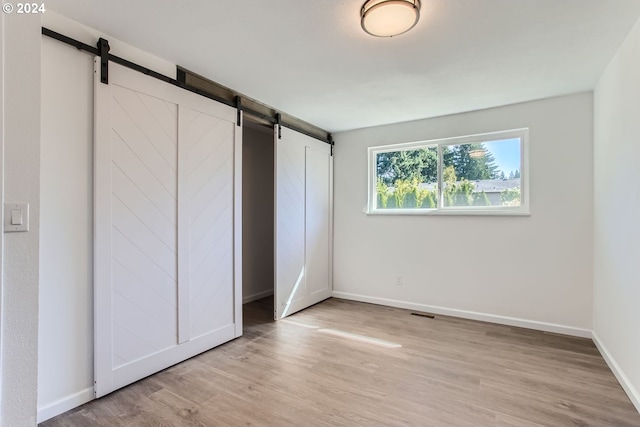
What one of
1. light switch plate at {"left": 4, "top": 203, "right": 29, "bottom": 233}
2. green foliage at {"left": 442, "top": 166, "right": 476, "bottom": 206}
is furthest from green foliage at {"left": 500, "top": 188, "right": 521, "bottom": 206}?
light switch plate at {"left": 4, "top": 203, "right": 29, "bottom": 233}

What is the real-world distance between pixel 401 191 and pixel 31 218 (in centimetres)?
382

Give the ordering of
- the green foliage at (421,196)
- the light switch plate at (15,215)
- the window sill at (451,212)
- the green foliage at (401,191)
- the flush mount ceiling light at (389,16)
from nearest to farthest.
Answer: the light switch plate at (15,215) < the flush mount ceiling light at (389,16) < the window sill at (451,212) < the green foliage at (421,196) < the green foliage at (401,191)

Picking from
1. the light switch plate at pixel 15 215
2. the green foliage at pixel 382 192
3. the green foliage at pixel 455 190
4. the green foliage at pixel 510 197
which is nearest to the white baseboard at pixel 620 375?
the green foliage at pixel 510 197

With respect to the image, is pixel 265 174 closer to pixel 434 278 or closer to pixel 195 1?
pixel 434 278

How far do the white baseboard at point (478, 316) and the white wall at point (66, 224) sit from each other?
3257mm

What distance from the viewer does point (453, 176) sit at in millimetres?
3947

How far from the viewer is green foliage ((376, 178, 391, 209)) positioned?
14.6ft

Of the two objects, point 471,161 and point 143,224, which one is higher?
point 471,161

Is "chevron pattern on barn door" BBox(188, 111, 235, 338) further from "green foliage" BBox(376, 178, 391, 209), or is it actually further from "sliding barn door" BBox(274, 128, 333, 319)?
"green foliage" BBox(376, 178, 391, 209)

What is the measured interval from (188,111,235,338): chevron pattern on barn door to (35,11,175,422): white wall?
77 centimetres

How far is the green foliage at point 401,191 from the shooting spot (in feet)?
14.1

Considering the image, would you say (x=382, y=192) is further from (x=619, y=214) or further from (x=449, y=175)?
(x=619, y=214)

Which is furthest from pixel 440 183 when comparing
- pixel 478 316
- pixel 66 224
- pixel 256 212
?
pixel 66 224

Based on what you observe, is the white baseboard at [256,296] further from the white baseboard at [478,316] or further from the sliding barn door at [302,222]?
the white baseboard at [478,316]
